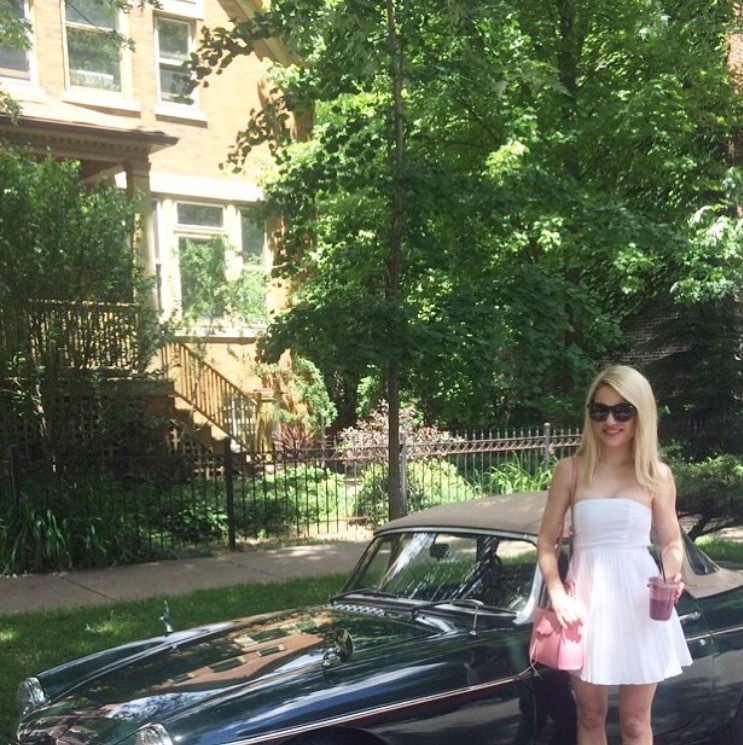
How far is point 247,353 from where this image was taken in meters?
16.3

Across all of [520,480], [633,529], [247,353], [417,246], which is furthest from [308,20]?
[247,353]

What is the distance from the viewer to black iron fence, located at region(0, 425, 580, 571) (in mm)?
8703

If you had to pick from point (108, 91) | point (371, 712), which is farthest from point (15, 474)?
point (108, 91)

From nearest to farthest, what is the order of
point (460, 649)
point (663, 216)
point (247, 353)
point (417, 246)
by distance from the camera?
1. point (460, 649)
2. point (417, 246)
3. point (663, 216)
4. point (247, 353)

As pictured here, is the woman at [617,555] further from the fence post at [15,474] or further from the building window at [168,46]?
the building window at [168,46]

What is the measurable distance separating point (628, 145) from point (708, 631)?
11722 millimetres

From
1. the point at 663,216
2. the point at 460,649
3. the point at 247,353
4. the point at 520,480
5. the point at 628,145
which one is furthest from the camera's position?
the point at 247,353

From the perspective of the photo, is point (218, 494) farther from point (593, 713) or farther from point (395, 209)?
point (593, 713)

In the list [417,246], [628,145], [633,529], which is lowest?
[633,529]

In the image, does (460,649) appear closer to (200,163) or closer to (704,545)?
(704,545)

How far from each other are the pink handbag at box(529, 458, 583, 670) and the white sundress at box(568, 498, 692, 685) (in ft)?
0.20

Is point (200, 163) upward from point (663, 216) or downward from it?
upward

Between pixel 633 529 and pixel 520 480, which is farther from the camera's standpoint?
pixel 520 480

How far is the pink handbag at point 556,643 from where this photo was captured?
9.63 ft
